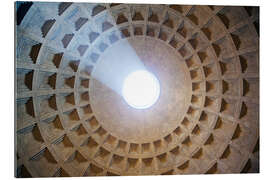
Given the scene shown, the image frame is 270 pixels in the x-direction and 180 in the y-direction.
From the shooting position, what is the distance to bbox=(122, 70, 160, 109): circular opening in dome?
15680 millimetres

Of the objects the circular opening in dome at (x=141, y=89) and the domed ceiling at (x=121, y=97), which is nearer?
Result: the domed ceiling at (x=121, y=97)

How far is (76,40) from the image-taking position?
13.4 m

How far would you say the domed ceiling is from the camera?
478 inches

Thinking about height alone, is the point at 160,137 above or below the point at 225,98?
below

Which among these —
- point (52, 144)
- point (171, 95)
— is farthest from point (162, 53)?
point (52, 144)

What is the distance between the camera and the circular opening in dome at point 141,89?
51.4 ft

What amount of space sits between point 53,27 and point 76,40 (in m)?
1.61

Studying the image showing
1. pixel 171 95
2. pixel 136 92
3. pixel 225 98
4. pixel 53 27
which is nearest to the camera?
pixel 53 27

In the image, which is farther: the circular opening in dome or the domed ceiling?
the circular opening in dome

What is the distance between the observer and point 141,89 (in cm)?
1658

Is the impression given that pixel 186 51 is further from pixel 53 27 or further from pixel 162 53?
pixel 53 27

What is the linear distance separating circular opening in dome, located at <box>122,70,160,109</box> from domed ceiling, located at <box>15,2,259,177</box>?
326 millimetres

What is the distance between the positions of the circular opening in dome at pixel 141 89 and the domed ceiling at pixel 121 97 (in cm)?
33

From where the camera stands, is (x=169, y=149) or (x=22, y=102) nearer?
(x=22, y=102)
